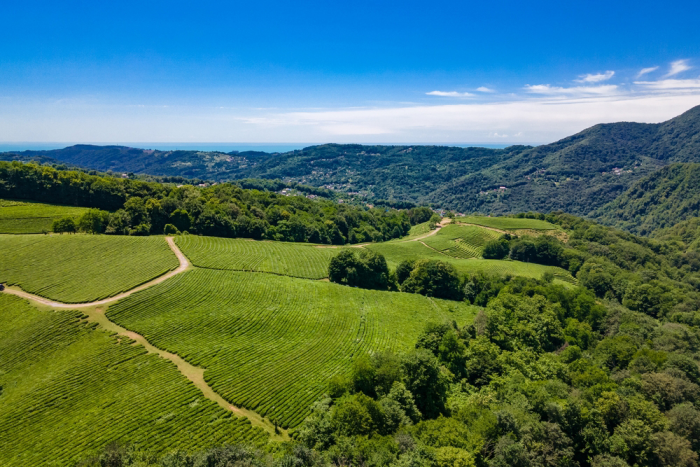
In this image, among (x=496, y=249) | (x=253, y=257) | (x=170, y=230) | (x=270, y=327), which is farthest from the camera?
(x=496, y=249)

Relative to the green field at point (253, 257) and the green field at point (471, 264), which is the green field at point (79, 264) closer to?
the green field at point (253, 257)

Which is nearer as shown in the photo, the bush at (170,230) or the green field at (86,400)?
the green field at (86,400)

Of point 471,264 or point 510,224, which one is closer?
point 471,264

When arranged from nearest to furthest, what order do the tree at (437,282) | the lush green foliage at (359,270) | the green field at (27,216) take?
the green field at (27,216)
the lush green foliage at (359,270)
the tree at (437,282)

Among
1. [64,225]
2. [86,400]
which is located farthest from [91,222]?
[86,400]

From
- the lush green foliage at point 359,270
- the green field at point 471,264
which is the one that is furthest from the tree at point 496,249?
the lush green foliage at point 359,270

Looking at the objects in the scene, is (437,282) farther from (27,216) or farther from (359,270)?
(27,216)
